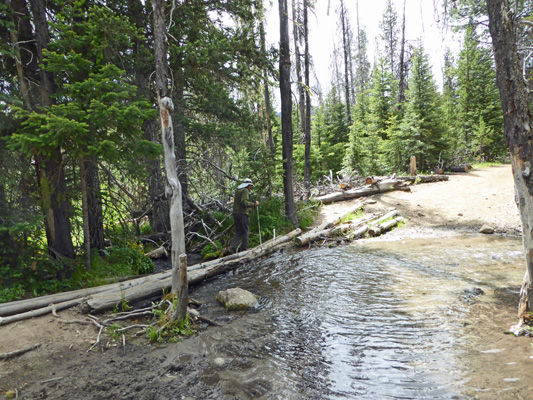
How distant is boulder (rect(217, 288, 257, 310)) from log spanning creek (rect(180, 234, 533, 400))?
162mm

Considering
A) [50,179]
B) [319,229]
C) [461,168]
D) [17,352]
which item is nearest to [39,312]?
[17,352]

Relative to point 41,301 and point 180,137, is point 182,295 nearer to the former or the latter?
point 41,301

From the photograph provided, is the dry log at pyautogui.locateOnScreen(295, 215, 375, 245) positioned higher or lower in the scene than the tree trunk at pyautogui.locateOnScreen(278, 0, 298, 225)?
lower

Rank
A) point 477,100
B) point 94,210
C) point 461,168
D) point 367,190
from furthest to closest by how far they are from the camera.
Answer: point 477,100
point 461,168
point 367,190
point 94,210

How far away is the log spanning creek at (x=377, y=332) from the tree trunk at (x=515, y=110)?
1224 mm

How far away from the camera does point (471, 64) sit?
84.1ft

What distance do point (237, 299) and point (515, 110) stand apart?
5.63 m

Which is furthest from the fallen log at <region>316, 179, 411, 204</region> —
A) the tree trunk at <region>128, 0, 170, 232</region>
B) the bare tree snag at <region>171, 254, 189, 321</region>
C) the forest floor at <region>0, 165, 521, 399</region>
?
the forest floor at <region>0, 165, 521, 399</region>

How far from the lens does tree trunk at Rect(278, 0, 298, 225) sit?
1256cm

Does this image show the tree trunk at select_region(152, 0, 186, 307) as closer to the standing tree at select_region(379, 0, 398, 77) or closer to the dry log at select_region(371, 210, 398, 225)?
the dry log at select_region(371, 210, 398, 225)

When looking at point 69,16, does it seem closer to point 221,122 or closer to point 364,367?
point 221,122

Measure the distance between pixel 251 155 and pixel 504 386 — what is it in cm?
1045

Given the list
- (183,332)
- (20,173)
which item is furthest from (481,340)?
(20,173)

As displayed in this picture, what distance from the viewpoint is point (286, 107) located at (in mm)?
12867
